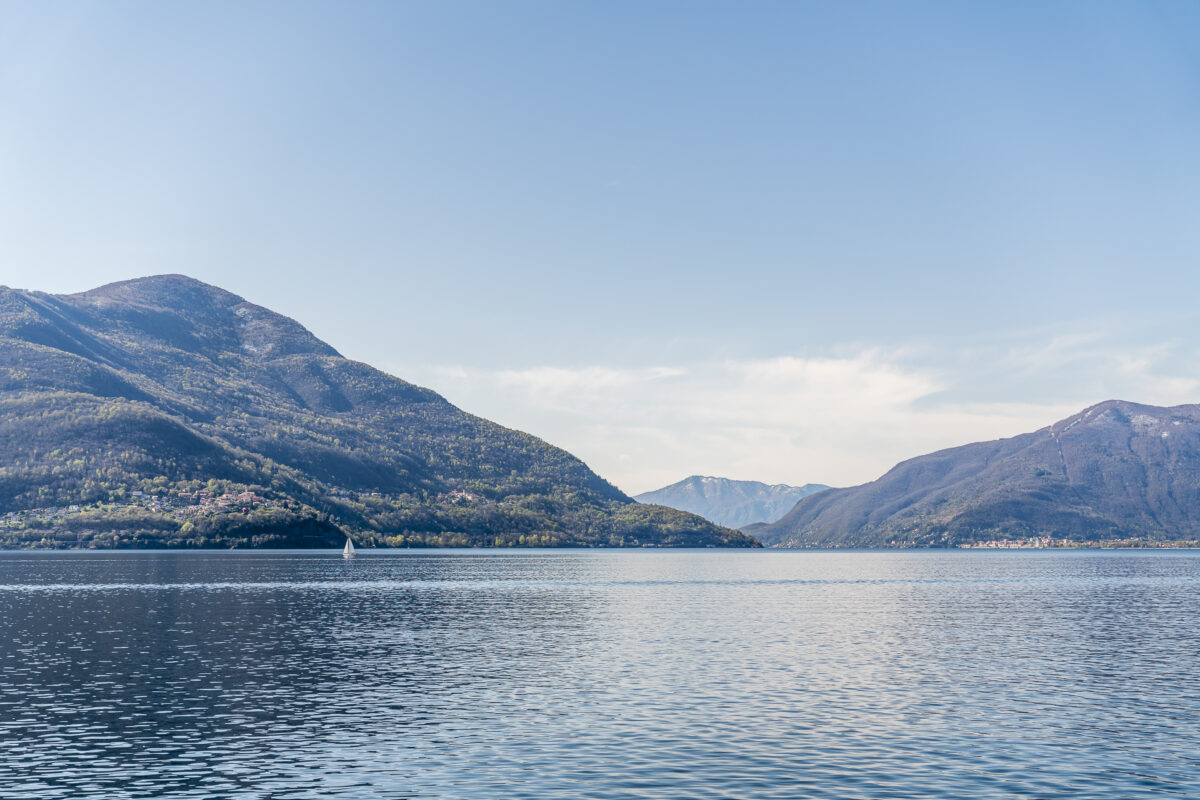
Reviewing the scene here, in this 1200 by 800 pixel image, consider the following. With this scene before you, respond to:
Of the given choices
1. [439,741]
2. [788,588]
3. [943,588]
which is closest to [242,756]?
[439,741]

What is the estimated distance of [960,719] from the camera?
5069 cm

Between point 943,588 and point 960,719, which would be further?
point 943,588

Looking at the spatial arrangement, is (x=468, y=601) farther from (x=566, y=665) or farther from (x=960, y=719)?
(x=960, y=719)

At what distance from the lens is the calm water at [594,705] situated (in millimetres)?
38781

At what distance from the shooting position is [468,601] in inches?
5349

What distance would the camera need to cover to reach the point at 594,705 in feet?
180

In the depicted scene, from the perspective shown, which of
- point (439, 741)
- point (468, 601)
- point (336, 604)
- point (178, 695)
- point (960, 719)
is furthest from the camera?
point (468, 601)

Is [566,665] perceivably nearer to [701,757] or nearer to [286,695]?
[286,695]

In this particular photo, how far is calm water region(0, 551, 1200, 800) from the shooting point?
38.8 meters

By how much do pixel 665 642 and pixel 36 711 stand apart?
47902 millimetres

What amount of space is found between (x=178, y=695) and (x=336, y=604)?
235ft

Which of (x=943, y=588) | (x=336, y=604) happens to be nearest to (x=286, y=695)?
(x=336, y=604)

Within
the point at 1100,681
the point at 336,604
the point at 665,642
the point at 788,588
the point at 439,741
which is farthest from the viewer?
the point at 788,588

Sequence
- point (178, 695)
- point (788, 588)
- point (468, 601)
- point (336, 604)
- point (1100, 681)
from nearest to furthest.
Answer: point (178, 695) → point (1100, 681) → point (336, 604) → point (468, 601) → point (788, 588)
